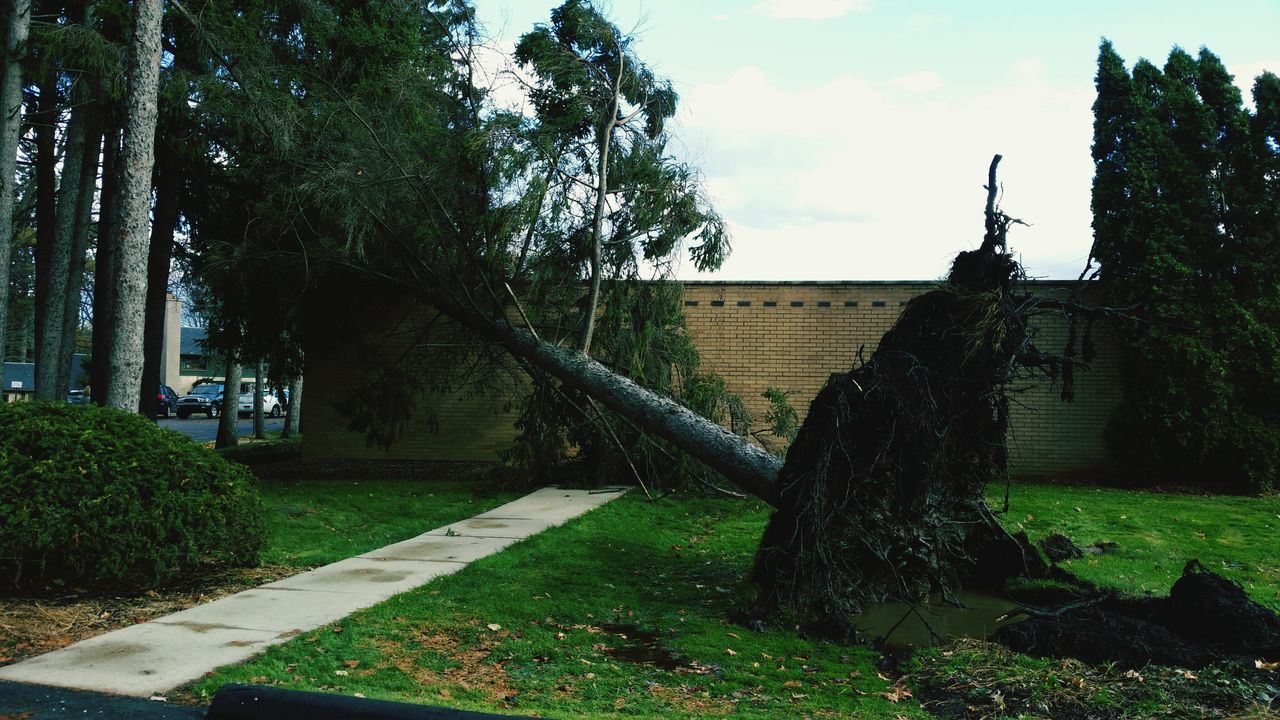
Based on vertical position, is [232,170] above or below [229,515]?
above

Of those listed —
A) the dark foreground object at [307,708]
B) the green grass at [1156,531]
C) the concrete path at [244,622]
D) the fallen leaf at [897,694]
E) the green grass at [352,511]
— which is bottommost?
the green grass at [352,511]

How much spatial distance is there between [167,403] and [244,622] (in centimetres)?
3615

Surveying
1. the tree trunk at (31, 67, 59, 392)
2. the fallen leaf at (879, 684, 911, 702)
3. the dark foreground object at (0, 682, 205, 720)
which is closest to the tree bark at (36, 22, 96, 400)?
the tree trunk at (31, 67, 59, 392)

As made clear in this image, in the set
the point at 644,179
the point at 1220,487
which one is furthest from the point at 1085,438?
the point at 644,179

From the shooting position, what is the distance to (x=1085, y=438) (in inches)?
578

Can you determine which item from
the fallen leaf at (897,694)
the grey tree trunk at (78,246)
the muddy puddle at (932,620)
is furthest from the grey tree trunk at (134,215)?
the fallen leaf at (897,694)

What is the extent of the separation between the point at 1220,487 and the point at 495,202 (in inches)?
431

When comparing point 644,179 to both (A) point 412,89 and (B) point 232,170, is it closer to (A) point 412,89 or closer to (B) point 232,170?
(A) point 412,89

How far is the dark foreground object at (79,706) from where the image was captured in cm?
428

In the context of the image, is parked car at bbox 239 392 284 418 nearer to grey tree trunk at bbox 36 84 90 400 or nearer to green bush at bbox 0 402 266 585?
grey tree trunk at bbox 36 84 90 400

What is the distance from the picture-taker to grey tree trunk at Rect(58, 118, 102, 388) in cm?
1295

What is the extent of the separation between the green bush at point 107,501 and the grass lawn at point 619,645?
1696 mm

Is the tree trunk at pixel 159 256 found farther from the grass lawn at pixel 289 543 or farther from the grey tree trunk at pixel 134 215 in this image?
the grey tree trunk at pixel 134 215

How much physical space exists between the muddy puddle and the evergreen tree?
272 inches
